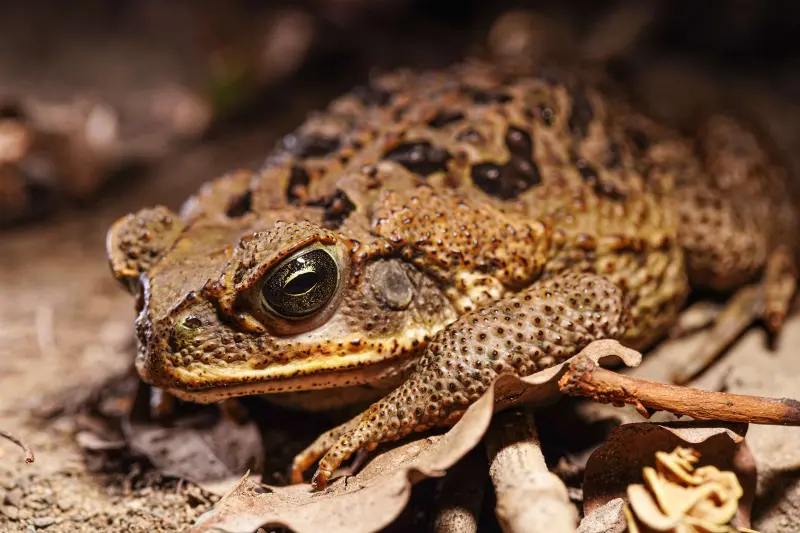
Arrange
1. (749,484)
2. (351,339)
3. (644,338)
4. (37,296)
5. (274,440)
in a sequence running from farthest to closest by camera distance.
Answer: (37,296) < (644,338) < (274,440) < (351,339) < (749,484)

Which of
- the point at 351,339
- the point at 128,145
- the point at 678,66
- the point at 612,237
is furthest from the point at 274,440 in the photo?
the point at 678,66

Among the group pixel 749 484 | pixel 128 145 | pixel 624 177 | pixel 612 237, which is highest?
pixel 128 145

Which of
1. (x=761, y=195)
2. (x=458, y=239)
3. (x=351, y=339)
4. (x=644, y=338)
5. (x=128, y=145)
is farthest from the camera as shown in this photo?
(x=128, y=145)

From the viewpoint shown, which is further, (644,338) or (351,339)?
(644,338)

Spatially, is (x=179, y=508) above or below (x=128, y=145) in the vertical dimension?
below

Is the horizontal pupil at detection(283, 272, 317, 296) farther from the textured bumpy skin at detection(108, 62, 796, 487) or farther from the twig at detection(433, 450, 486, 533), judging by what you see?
the twig at detection(433, 450, 486, 533)

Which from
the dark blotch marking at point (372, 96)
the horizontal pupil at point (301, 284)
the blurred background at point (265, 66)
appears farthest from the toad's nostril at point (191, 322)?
the blurred background at point (265, 66)

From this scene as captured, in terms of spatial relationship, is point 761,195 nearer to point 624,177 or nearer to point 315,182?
point 624,177

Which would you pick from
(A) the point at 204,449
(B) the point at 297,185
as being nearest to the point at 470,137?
(B) the point at 297,185
